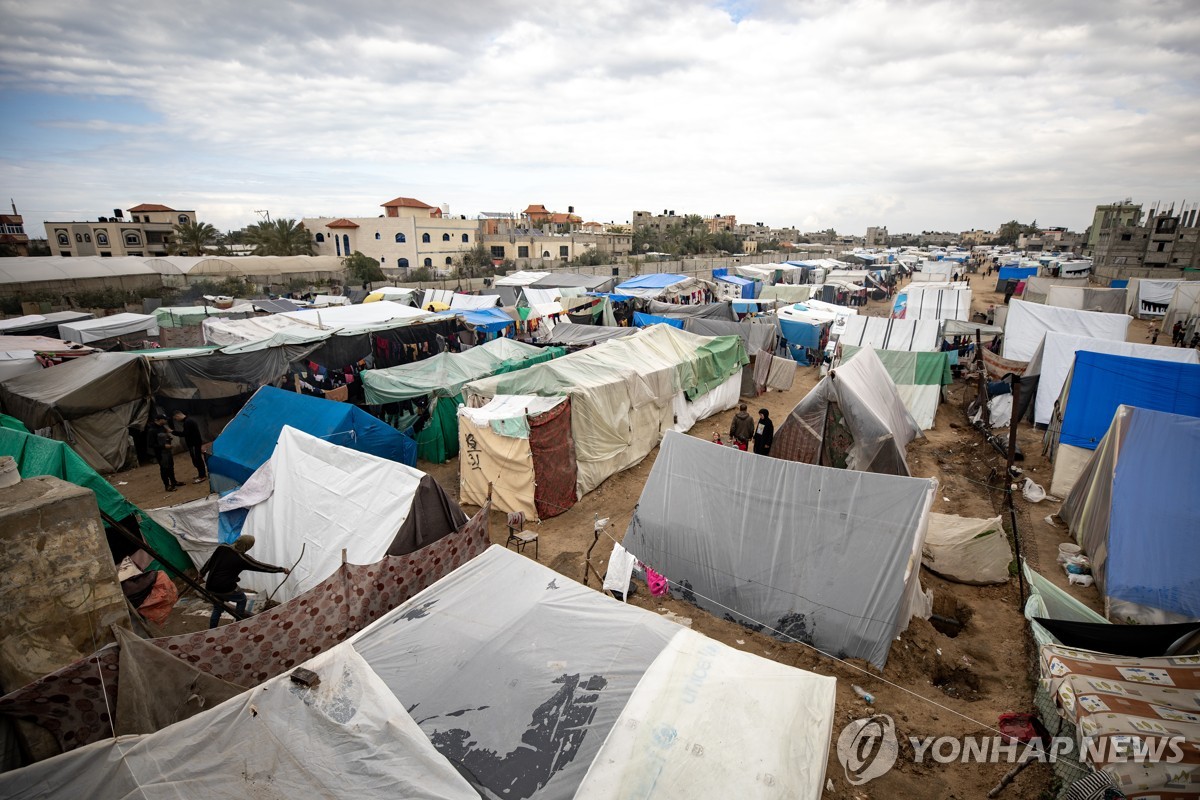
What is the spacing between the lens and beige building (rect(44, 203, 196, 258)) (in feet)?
154

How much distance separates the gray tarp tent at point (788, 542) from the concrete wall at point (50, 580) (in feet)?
17.8

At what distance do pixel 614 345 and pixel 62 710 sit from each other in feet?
34.0

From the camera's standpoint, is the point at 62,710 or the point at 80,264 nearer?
the point at 62,710

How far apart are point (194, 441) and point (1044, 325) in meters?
22.8

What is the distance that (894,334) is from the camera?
57.9ft

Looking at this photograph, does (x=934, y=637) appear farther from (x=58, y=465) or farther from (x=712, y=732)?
(x=58, y=465)

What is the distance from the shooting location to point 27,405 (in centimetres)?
1005

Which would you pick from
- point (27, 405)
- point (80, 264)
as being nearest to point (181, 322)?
point (27, 405)

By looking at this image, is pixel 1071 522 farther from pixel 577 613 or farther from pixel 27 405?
pixel 27 405

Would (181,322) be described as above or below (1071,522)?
above

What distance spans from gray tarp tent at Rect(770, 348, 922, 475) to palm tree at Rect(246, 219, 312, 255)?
48035 mm

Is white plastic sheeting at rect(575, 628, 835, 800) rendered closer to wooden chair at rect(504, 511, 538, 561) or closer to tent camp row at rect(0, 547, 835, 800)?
tent camp row at rect(0, 547, 835, 800)

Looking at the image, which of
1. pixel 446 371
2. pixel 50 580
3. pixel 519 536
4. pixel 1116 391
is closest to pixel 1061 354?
pixel 1116 391

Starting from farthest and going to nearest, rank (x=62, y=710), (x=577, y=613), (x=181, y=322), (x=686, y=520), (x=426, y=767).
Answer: (x=181, y=322) → (x=686, y=520) → (x=577, y=613) → (x=62, y=710) → (x=426, y=767)
